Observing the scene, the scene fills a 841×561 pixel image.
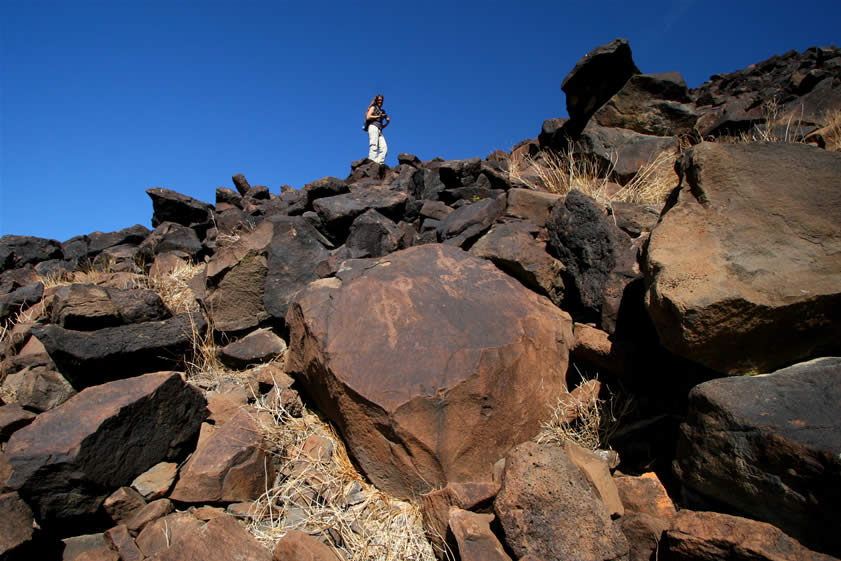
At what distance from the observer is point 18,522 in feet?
7.95

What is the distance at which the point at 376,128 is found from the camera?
13555mm

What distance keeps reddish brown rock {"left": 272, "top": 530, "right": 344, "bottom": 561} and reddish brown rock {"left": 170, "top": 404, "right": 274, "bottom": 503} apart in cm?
66

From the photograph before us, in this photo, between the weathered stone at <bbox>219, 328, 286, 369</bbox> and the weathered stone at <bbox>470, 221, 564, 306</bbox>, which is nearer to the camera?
the weathered stone at <bbox>470, 221, 564, 306</bbox>

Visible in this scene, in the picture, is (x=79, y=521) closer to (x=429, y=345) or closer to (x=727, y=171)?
(x=429, y=345)

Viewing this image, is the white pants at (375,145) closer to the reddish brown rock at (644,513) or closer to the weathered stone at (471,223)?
the weathered stone at (471,223)

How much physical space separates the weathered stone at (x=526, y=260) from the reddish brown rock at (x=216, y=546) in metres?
2.37

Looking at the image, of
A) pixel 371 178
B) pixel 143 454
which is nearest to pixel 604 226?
pixel 143 454

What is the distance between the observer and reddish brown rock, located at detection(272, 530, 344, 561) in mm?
2188

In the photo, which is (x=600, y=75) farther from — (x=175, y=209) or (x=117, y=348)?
(x=175, y=209)

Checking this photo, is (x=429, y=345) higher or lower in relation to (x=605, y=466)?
higher

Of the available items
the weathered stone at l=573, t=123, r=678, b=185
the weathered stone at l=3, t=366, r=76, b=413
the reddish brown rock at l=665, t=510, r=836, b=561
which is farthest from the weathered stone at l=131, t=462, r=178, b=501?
the weathered stone at l=573, t=123, r=678, b=185

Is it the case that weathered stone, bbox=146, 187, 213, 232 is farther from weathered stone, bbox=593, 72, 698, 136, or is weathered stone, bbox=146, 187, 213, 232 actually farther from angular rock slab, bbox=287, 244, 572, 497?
weathered stone, bbox=593, 72, 698, 136

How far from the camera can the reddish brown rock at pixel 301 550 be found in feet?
7.18

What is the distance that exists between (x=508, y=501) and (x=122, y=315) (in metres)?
3.51
